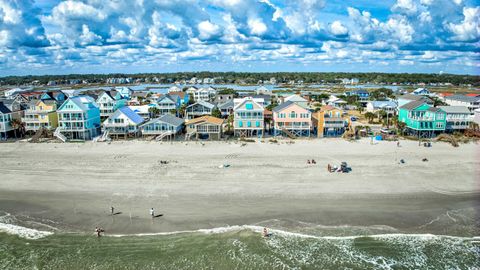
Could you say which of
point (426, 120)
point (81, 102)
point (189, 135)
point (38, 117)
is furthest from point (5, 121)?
point (426, 120)

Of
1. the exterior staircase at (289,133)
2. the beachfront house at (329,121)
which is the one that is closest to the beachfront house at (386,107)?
the beachfront house at (329,121)

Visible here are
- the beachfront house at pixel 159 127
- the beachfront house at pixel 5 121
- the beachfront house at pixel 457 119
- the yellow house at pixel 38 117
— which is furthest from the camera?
the yellow house at pixel 38 117

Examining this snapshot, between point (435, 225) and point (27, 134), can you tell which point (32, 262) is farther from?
point (27, 134)

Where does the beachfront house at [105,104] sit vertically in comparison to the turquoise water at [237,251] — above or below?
above

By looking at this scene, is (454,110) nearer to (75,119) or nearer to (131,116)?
(131,116)

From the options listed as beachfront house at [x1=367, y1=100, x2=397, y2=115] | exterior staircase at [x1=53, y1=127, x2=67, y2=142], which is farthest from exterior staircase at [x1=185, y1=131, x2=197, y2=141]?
beachfront house at [x1=367, y1=100, x2=397, y2=115]

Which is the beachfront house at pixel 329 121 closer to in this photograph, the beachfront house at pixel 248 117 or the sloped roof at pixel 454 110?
the beachfront house at pixel 248 117

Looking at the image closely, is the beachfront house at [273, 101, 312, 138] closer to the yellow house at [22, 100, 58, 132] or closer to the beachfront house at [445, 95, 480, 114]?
the yellow house at [22, 100, 58, 132]
